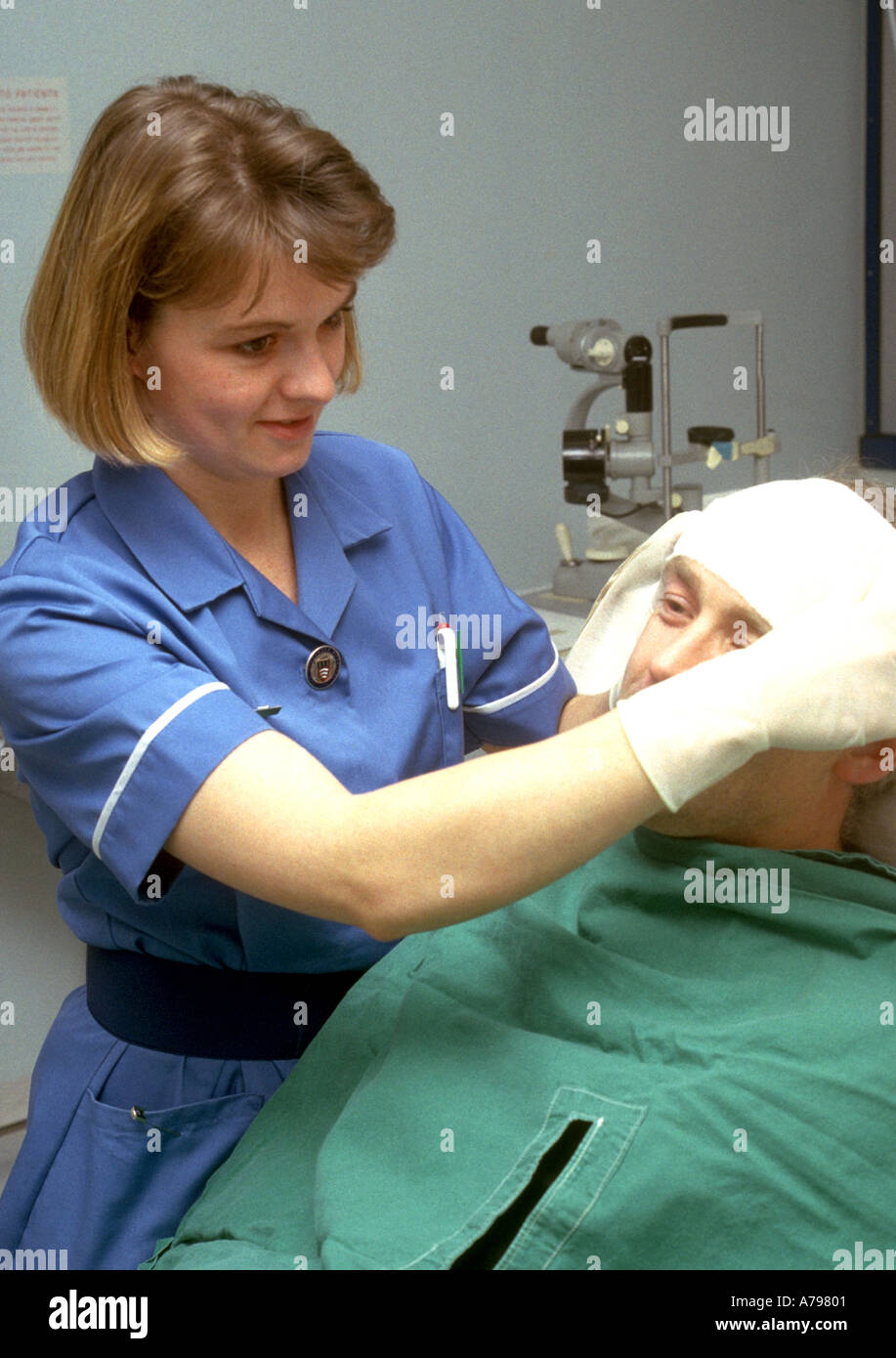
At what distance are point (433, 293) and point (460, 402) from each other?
0.22m

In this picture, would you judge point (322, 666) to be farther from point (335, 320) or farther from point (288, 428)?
point (335, 320)


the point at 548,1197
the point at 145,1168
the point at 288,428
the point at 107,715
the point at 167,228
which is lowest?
the point at 145,1168

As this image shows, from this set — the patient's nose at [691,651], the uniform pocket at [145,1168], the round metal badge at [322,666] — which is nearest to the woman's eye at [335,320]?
the round metal badge at [322,666]

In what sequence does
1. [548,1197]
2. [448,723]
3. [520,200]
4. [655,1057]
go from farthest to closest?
[520,200] < [448,723] < [655,1057] < [548,1197]

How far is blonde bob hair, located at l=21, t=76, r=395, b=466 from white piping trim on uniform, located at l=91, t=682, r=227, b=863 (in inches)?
9.2

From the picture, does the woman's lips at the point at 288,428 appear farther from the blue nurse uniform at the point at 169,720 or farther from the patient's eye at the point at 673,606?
the patient's eye at the point at 673,606

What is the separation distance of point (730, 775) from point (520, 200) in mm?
1897

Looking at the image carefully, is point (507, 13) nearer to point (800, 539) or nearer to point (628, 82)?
point (628, 82)

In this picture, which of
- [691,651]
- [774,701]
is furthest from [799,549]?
[774,701]

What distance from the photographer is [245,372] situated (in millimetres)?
1174

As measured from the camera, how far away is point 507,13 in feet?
8.90

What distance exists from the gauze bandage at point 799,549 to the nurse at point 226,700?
0.14 metres

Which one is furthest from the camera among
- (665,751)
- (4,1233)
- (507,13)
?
(507,13)
